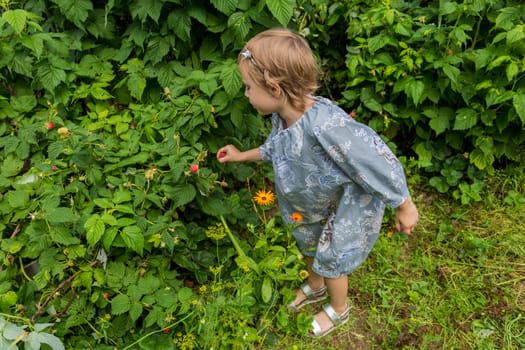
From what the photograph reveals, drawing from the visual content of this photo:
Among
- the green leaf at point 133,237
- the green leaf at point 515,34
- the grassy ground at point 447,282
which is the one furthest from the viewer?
the green leaf at point 515,34

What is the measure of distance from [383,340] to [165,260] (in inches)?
46.0

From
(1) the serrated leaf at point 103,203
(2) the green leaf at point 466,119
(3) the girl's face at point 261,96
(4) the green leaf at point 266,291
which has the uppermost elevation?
(3) the girl's face at point 261,96

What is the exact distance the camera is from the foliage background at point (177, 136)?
6.36ft

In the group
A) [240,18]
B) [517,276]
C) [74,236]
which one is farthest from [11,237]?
[517,276]

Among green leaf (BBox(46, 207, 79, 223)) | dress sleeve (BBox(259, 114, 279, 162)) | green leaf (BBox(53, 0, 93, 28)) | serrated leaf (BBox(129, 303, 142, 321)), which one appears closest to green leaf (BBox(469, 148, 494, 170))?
dress sleeve (BBox(259, 114, 279, 162))

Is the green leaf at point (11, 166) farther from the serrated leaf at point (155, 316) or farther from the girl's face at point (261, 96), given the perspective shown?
the girl's face at point (261, 96)

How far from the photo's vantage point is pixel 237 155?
2.02 meters

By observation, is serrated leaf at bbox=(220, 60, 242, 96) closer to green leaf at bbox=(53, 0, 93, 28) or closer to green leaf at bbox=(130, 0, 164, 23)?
green leaf at bbox=(130, 0, 164, 23)

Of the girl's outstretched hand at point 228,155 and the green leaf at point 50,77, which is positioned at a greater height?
the green leaf at point 50,77

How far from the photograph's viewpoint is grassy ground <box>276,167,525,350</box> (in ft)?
7.33

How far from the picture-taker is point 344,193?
5.85 feet

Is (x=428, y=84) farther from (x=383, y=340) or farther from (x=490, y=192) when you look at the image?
(x=383, y=340)

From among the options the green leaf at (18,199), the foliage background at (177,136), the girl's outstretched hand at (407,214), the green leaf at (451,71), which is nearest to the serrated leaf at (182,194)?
the foliage background at (177,136)

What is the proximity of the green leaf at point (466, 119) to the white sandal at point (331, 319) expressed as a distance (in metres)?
1.30
